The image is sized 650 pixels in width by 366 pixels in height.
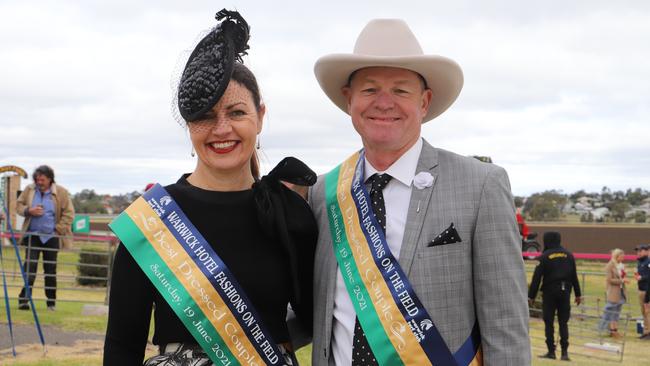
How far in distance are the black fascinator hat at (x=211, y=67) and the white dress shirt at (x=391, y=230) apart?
662 mm

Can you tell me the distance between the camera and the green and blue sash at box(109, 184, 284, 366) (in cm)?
229

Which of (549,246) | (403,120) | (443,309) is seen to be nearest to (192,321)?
(443,309)

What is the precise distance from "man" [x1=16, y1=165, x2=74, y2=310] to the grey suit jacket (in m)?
6.98

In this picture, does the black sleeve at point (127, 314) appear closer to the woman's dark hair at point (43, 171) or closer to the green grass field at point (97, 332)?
the green grass field at point (97, 332)

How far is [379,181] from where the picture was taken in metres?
2.51

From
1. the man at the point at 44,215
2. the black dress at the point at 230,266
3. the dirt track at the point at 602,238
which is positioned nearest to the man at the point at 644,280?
the man at the point at 44,215

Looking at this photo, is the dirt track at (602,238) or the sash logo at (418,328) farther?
the dirt track at (602,238)

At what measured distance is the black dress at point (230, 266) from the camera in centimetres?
223

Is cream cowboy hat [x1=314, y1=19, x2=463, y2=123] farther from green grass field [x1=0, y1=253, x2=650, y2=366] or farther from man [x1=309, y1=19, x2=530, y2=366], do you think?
green grass field [x1=0, y1=253, x2=650, y2=366]

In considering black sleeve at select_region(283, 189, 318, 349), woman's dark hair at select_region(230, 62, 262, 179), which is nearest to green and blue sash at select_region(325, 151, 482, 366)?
black sleeve at select_region(283, 189, 318, 349)

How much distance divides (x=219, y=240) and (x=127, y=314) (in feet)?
1.20

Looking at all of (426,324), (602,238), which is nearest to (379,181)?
(426,324)

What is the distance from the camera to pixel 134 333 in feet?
7.33

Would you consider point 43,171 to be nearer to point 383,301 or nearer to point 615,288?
point 383,301
